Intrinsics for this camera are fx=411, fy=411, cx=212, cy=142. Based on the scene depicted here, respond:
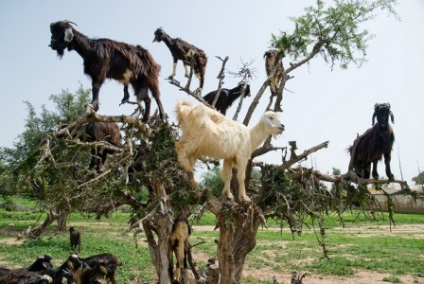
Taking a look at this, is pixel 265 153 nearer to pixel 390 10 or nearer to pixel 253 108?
pixel 253 108

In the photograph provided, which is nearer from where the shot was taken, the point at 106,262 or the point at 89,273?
the point at 89,273

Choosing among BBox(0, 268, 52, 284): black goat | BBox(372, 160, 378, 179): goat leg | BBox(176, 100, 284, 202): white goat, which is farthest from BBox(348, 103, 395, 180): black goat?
BBox(0, 268, 52, 284): black goat

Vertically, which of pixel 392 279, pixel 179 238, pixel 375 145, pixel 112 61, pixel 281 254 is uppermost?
pixel 112 61

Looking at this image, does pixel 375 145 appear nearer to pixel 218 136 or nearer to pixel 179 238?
pixel 179 238

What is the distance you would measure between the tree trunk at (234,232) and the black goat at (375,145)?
2.73 metres

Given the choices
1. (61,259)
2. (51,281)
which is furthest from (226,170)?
(61,259)

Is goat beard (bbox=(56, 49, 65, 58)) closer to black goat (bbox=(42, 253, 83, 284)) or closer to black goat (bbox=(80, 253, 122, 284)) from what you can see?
black goat (bbox=(42, 253, 83, 284))

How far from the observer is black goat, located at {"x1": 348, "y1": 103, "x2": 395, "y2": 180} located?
834 cm

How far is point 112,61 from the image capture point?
6.59 metres

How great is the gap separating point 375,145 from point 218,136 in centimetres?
462

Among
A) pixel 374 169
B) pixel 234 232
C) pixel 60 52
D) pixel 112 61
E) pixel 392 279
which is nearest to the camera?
pixel 60 52

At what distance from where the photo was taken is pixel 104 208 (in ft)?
23.7

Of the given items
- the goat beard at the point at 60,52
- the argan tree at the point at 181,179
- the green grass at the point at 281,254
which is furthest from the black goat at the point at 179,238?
the green grass at the point at 281,254

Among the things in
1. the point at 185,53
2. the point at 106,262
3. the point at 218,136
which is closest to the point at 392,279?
the point at 106,262
